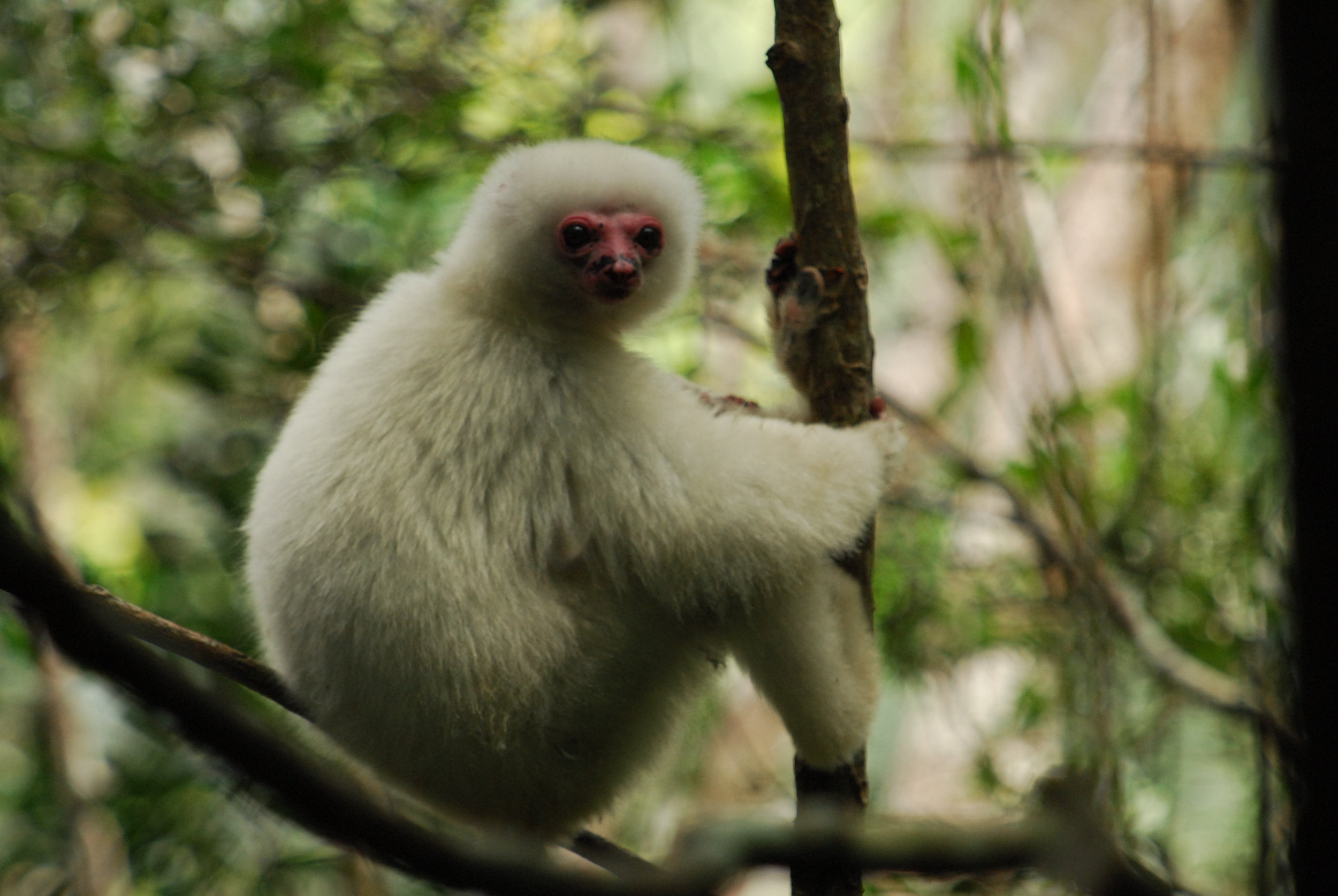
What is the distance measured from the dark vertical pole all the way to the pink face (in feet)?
8.97

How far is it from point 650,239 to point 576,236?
0.26 m

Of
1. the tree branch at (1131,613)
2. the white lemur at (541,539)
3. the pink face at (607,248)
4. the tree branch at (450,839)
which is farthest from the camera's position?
the tree branch at (1131,613)

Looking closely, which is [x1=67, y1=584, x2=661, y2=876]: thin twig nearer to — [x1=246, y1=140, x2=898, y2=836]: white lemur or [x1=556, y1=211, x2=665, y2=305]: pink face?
[x1=246, y1=140, x2=898, y2=836]: white lemur

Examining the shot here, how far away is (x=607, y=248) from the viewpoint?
10.9 feet

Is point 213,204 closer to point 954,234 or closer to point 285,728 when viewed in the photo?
point 285,728

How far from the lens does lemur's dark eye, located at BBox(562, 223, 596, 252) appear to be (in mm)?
3338

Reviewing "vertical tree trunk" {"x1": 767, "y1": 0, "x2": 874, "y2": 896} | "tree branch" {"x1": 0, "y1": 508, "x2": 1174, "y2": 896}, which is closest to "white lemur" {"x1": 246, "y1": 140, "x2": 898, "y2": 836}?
"vertical tree trunk" {"x1": 767, "y1": 0, "x2": 874, "y2": 896}

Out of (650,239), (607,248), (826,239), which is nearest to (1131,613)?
(826,239)

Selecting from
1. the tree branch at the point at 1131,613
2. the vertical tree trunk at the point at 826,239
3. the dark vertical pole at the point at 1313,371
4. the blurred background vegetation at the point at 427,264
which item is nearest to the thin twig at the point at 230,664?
the vertical tree trunk at the point at 826,239

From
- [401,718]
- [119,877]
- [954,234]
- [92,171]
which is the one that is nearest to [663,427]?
[401,718]

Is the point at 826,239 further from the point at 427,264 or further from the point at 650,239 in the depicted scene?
the point at 427,264

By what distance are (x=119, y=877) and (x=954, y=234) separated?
6.02 metres

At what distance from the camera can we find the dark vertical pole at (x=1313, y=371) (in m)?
0.55

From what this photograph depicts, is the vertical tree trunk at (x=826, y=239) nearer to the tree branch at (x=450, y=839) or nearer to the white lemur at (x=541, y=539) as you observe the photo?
the white lemur at (x=541, y=539)
